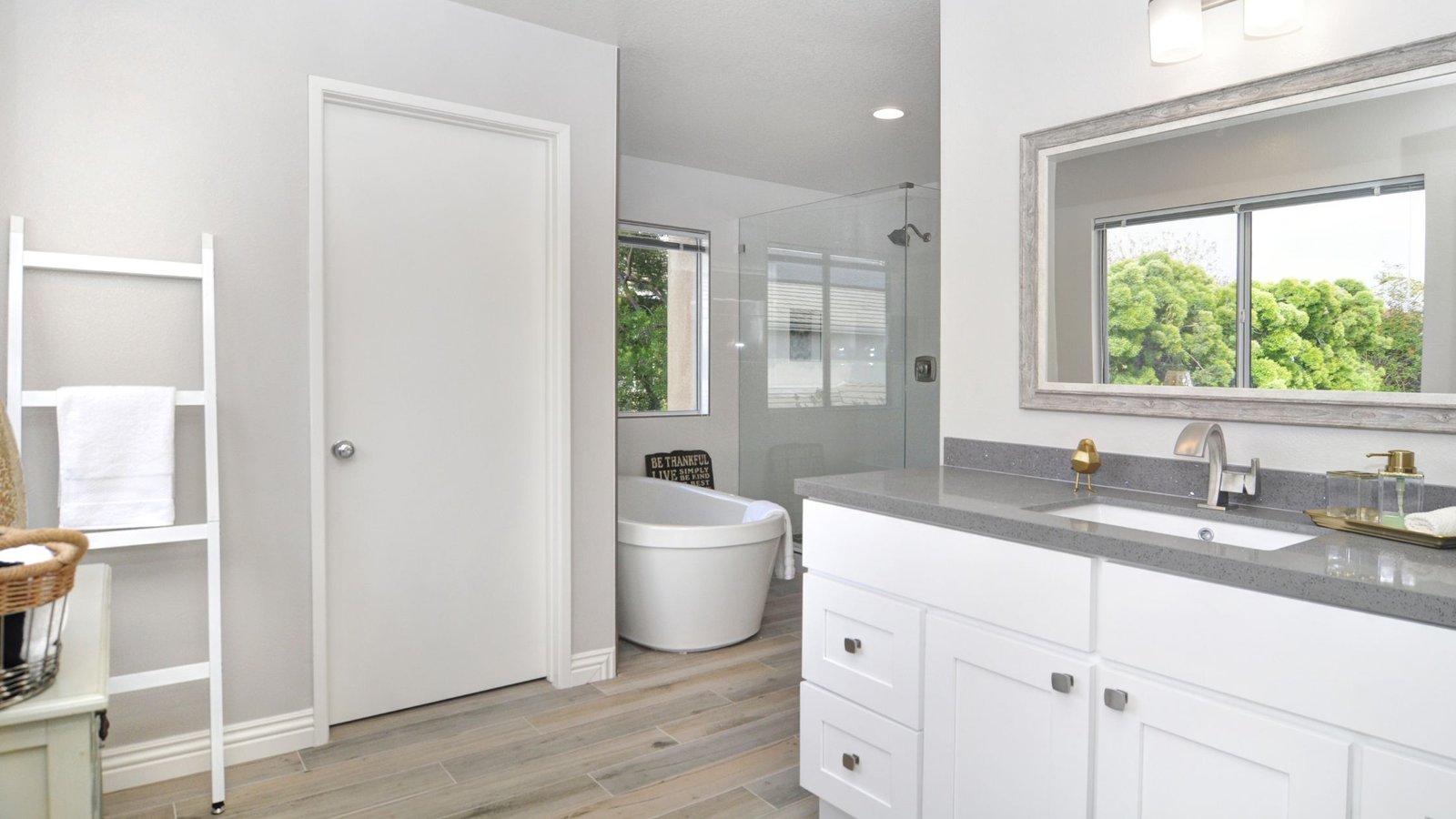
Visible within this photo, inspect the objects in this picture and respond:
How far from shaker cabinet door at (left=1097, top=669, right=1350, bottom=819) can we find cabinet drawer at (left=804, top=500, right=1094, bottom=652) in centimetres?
14

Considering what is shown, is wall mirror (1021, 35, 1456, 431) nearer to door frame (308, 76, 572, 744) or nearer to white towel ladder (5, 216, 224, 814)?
door frame (308, 76, 572, 744)

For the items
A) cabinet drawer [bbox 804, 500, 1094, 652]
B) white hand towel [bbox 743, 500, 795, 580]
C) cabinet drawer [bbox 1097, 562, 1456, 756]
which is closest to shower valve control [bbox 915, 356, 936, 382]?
white hand towel [bbox 743, 500, 795, 580]

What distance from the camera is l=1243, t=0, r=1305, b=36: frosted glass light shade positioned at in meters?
1.61

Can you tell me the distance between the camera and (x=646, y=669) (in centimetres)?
321

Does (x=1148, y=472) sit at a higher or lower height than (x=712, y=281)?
lower

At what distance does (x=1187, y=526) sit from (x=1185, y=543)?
0.42 m

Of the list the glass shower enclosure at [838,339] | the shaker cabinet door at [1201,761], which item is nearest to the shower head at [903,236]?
the glass shower enclosure at [838,339]

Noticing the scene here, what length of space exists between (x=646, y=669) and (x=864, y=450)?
190cm

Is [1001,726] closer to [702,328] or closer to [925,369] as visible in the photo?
[925,369]

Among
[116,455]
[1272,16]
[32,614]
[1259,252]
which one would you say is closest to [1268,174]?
[1259,252]

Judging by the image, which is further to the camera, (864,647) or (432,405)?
(432,405)

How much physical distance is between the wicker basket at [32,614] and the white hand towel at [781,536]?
2826mm

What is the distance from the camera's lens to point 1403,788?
108cm

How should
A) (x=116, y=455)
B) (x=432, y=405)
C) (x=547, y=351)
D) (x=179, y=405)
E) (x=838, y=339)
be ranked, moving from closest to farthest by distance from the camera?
(x=116, y=455), (x=179, y=405), (x=432, y=405), (x=547, y=351), (x=838, y=339)
